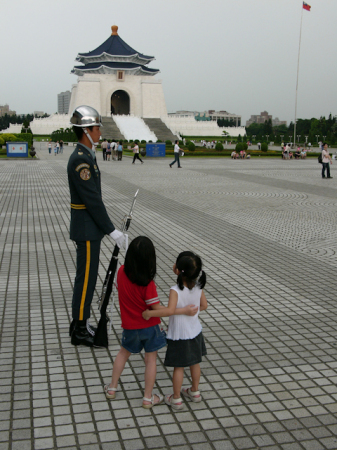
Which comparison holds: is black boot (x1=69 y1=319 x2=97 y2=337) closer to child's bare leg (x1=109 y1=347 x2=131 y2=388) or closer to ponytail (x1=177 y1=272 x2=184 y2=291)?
child's bare leg (x1=109 y1=347 x2=131 y2=388)

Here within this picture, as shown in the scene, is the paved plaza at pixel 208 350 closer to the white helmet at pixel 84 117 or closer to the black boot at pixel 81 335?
the black boot at pixel 81 335

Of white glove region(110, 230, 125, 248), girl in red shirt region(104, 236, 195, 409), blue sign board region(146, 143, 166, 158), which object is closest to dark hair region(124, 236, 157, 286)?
girl in red shirt region(104, 236, 195, 409)

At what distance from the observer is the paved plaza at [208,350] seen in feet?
9.08

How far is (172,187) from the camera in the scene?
48.2 ft

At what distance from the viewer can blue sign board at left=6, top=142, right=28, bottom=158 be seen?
28891 millimetres

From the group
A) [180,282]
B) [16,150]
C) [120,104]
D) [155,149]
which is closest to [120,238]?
[180,282]

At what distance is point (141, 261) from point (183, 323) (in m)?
0.46

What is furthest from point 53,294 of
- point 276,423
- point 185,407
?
point 276,423

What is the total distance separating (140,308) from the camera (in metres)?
2.98

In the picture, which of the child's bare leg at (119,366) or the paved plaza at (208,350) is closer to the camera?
the paved plaza at (208,350)

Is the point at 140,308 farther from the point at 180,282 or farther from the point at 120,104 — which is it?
the point at 120,104

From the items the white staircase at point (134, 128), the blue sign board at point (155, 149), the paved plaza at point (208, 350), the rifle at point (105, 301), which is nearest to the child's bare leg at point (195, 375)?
the paved plaza at point (208, 350)

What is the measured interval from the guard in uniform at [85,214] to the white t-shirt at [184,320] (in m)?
0.88

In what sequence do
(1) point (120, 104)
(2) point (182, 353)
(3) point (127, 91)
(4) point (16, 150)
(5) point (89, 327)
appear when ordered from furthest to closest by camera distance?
1. (1) point (120, 104)
2. (3) point (127, 91)
3. (4) point (16, 150)
4. (5) point (89, 327)
5. (2) point (182, 353)
